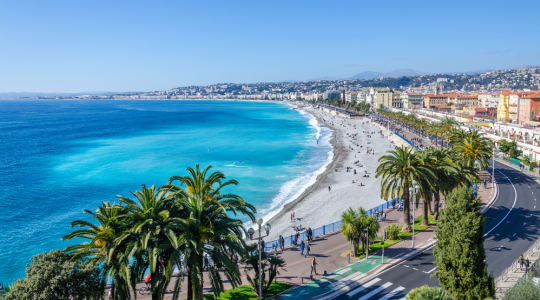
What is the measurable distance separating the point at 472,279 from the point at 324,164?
51423 mm

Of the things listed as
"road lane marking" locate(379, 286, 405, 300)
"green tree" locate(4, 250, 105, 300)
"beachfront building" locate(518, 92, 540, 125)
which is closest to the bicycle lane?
"road lane marking" locate(379, 286, 405, 300)

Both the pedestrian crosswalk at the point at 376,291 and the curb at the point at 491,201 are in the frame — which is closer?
the pedestrian crosswalk at the point at 376,291

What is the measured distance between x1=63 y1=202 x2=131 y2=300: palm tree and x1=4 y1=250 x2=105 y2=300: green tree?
0.43 meters

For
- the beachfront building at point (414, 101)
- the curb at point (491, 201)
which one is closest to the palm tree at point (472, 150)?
the curb at point (491, 201)

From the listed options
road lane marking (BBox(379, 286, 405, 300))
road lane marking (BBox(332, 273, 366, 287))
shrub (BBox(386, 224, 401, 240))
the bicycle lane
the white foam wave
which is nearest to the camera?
road lane marking (BBox(379, 286, 405, 300))

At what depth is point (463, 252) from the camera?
564 inches

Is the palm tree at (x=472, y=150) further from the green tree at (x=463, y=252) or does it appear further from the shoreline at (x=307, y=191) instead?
the green tree at (x=463, y=252)

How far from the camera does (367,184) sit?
5138 centimetres

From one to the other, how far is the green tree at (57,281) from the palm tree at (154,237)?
1410mm

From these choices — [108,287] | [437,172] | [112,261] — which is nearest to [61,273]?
[112,261]

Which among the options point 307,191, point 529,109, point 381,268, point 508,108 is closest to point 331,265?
point 381,268

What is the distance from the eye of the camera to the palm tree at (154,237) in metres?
13.5

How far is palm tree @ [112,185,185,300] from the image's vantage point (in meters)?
13.5

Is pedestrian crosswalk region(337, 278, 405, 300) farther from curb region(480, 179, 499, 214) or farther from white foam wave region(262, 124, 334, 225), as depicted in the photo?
white foam wave region(262, 124, 334, 225)
